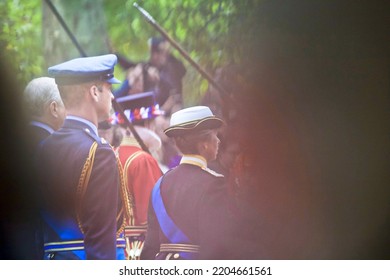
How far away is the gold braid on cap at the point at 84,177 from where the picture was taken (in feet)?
12.0

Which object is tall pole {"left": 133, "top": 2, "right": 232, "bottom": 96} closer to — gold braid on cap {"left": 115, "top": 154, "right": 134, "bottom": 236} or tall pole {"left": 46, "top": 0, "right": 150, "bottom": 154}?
tall pole {"left": 46, "top": 0, "right": 150, "bottom": 154}

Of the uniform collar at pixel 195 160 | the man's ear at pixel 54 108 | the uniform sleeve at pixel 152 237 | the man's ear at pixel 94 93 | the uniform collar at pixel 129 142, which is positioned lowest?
the uniform sleeve at pixel 152 237

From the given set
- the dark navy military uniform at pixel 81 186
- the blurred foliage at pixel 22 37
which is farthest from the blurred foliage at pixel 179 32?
the dark navy military uniform at pixel 81 186

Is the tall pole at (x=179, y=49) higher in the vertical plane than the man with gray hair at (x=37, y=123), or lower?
higher

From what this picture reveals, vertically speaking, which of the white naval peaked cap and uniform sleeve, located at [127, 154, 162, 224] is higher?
the white naval peaked cap

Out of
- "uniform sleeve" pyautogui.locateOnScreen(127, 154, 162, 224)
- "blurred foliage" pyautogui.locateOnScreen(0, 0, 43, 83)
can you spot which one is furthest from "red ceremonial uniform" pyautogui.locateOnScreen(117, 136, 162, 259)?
"blurred foliage" pyautogui.locateOnScreen(0, 0, 43, 83)

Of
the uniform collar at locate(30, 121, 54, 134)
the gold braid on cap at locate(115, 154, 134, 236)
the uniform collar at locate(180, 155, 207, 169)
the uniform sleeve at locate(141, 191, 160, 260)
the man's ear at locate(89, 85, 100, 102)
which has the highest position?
the man's ear at locate(89, 85, 100, 102)

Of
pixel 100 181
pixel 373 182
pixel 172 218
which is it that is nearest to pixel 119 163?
pixel 100 181

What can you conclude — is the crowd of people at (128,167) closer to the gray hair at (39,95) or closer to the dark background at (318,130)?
the gray hair at (39,95)

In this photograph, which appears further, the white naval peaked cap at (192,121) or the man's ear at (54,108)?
the man's ear at (54,108)

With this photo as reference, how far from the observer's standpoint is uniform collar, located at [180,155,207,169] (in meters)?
3.66

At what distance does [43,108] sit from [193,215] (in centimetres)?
106

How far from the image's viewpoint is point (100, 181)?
3.68 metres

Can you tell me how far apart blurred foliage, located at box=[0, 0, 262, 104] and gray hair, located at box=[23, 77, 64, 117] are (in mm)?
51
